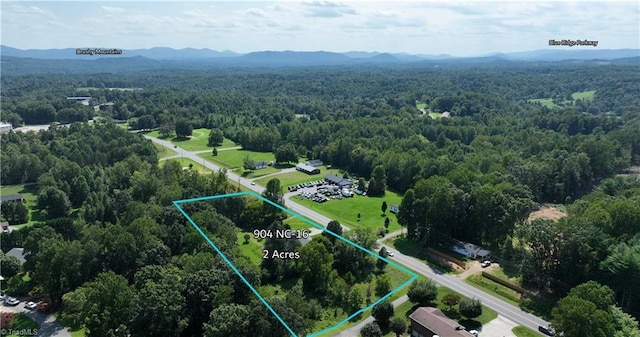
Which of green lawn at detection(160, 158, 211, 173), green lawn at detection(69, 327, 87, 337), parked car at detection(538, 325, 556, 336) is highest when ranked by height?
green lawn at detection(160, 158, 211, 173)

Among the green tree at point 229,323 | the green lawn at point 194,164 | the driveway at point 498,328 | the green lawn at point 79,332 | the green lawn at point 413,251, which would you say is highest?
the green tree at point 229,323

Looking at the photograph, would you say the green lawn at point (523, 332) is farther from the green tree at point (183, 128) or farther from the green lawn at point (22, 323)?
the green tree at point (183, 128)

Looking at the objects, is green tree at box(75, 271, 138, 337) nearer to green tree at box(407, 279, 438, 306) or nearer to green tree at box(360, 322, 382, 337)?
green tree at box(360, 322, 382, 337)

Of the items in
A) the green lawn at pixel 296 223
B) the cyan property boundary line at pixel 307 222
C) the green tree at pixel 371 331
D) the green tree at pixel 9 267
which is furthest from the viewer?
the green lawn at pixel 296 223

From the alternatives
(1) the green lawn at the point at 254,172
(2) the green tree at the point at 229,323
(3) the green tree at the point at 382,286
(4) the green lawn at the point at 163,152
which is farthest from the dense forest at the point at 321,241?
(1) the green lawn at the point at 254,172

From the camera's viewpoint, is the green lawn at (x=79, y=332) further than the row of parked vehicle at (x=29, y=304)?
No

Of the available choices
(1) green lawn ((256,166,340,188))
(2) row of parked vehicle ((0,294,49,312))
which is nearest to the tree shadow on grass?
(2) row of parked vehicle ((0,294,49,312))
